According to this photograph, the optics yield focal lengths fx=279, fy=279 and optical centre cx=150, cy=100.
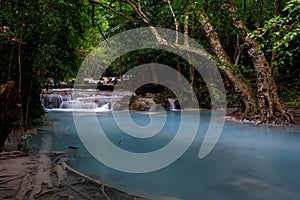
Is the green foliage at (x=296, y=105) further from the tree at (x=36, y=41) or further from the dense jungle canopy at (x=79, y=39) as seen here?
the tree at (x=36, y=41)

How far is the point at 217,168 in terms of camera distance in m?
4.95

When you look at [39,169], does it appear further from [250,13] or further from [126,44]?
[126,44]

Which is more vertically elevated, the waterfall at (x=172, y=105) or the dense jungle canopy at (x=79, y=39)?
the dense jungle canopy at (x=79, y=39)

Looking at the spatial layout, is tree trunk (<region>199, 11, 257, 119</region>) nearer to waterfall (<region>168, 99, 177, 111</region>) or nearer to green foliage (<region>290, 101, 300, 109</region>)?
green foliage (<region>290, 101, 300, 109</region>)

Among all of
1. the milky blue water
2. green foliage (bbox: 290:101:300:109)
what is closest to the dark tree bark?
the milky blue water

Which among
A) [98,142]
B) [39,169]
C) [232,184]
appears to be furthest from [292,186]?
[98,142]

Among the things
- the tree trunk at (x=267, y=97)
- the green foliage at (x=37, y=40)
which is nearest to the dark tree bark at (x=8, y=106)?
the green foliage at (x=37, y=40)

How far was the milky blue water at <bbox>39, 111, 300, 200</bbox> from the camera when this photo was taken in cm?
384

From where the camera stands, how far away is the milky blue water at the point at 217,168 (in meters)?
3.84

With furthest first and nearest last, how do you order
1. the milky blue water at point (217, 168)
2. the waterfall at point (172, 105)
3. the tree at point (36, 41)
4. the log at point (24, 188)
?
the waterfall at point (172, 105) < the tree at point (36, 41) < the milky blue water at point (217, 168) < the log at point (24, 188)

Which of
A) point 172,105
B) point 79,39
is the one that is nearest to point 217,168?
point 79,39

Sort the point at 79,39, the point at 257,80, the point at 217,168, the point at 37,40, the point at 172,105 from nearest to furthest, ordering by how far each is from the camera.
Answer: the point at 217,168, the point at 37,40, the point at 79,39, the point at 257,80, the point at 172,105

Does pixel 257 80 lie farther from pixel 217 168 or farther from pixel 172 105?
pixel 172 105

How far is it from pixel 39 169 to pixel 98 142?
3378mm
